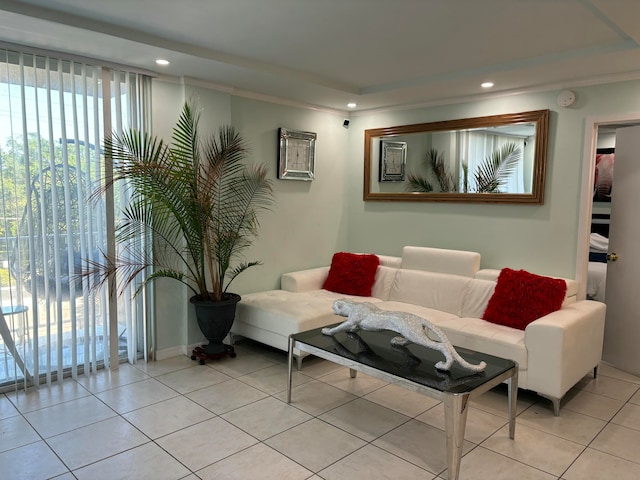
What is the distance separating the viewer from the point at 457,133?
4.50 metres

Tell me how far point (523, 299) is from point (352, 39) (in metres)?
2.25

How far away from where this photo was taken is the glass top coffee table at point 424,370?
226 centimetres

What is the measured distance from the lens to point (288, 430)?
9.17ft

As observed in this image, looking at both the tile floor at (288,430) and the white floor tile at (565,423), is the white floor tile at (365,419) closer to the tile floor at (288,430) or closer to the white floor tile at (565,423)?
the tile floor at (288,430)

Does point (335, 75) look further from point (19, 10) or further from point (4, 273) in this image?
point (4, 273)

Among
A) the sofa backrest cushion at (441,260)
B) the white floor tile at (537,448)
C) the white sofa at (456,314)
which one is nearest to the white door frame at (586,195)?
the white sofa at (456,314)

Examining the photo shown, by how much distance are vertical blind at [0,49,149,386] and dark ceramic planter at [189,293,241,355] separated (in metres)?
0.61

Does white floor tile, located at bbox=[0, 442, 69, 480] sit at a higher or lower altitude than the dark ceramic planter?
lower

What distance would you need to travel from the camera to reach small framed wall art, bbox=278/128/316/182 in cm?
467

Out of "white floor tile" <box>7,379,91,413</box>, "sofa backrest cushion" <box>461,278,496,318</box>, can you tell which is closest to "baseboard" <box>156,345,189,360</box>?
"white floor tile" <box>7,379,91,413</box>

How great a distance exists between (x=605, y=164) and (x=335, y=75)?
12.8 ft

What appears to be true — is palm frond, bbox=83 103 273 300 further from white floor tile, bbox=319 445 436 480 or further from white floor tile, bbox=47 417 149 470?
white floor tile, bbox=319 445 436 480

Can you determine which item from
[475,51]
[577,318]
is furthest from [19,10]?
[577,318]

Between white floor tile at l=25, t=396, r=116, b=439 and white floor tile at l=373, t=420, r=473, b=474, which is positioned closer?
white floor tile at l=373, t=420, r=473, b=474
